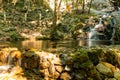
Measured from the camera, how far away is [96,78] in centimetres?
1067

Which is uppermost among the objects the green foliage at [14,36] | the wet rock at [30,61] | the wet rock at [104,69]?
the wet rock at [30,61]

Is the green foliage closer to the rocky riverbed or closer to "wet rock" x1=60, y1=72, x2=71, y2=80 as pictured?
the rocky riverbed

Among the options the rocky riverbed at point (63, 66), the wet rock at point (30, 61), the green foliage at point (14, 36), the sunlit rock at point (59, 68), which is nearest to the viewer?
the rocky riverbed at point (63, 66)

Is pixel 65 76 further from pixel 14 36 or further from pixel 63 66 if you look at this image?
pixel 14 36

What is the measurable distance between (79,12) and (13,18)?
13043mm

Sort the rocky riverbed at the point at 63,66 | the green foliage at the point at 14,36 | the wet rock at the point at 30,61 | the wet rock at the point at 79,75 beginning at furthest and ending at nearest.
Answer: the green foliage at the point at 14,36, the wet rock at the point at 30,61, the rocky riverbed at the point at 63,66, the wet rock at the point at 79,75

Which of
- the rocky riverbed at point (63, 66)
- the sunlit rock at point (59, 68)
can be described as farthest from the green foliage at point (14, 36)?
the sunlit rock at point (59, 68)

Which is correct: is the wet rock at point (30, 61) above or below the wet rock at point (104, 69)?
above

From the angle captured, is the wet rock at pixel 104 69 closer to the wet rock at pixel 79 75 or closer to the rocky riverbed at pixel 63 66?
the rocky riverbed at pixel 63 66

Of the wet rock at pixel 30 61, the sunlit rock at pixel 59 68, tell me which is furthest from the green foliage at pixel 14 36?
the sunlit rock at pixel 59 68

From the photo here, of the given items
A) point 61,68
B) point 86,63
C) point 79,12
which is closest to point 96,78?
point 86,63

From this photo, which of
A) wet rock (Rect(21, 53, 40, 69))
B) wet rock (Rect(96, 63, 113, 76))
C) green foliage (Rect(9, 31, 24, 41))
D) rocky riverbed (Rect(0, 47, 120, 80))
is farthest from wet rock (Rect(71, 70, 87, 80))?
green foliage (Rect(9, 31, 24, 41))

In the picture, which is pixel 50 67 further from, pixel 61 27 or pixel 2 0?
pixel 2 0

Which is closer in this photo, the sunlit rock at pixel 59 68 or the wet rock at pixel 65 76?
the wet rock at pixel 65 76
